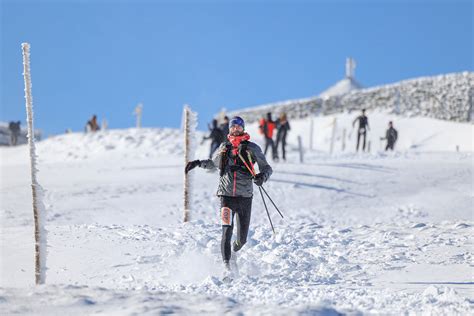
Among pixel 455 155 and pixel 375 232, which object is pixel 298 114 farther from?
pixel 375 232

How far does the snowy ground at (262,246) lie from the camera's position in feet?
17.2

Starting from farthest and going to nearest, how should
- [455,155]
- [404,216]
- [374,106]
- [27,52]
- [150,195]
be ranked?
[374,106], [455,155], [150,195], [404,216], [27,52]

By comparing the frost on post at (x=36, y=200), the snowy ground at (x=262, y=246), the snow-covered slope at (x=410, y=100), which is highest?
Result: the snow-covered slope at (x=410, y=100)

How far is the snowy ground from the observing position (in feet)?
17.2

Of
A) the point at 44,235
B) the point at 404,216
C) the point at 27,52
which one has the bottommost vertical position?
the point at 404,216

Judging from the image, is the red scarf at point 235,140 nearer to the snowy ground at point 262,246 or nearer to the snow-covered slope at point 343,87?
the snowy ground at point 262,246

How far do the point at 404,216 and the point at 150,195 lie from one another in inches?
265

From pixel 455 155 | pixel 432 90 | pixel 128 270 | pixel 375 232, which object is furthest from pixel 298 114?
pixel 128 270

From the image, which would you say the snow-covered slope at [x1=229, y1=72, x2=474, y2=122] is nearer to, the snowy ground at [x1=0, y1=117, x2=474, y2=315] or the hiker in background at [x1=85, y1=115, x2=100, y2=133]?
the hiker in background at [x1=85, y1=115, x2=100, y2=133]

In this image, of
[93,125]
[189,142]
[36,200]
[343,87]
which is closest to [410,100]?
[343,87]

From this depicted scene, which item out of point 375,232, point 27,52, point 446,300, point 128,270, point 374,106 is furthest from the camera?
point 374,106

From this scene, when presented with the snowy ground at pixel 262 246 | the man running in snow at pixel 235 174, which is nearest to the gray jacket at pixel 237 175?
the man running in snow at pixel 235 174

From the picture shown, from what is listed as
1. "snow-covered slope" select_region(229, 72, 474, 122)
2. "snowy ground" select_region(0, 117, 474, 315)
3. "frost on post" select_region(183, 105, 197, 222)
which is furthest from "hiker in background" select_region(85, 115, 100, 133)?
"frost on post" select_region(183, 105, 197, 222)

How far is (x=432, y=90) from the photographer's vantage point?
39250 mm
